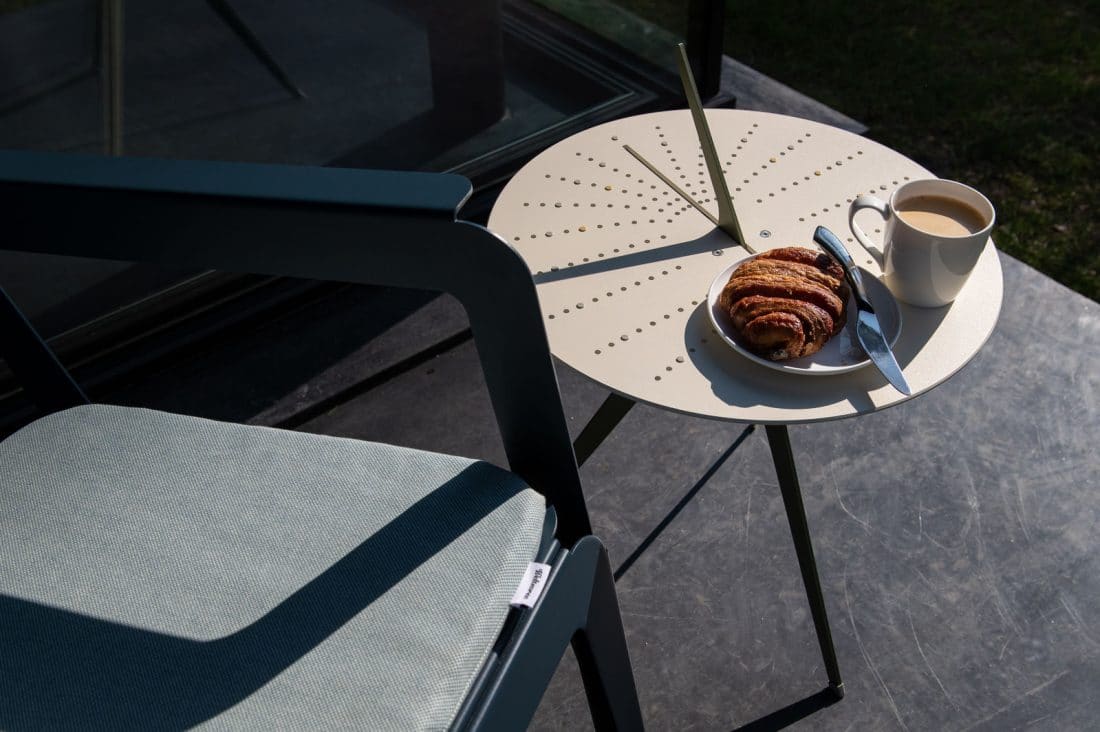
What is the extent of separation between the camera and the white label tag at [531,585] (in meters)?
0.78

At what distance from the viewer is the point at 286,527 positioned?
2.72 ft

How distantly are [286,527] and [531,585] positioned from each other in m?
0.21

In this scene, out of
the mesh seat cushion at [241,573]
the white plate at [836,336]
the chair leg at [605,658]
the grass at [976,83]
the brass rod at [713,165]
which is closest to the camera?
the mesh seat cushion at [241,573]

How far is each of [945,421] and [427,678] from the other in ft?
4.06

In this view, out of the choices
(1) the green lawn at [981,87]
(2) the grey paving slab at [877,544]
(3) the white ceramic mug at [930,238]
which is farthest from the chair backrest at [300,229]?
(1) the green lawn at [981,87]

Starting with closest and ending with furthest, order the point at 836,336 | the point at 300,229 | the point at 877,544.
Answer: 1. the point at 300,229
2. the point at 836,336
3. the point at 877,544

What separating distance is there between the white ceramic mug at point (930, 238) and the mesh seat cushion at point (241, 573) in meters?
0.49

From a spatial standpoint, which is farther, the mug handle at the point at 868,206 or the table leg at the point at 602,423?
the table leg at the point at 602,423

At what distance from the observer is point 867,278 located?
1.12 m

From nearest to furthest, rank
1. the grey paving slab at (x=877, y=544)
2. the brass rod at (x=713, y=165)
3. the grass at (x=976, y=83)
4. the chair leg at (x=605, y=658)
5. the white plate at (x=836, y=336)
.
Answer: the chair leg at (x=605, y=658), the white plate at (x=836, y=336), the brass rod at (x=713, y=165), the grey paving slab at (x=877, y=544), the grass at (x=976, y=83)

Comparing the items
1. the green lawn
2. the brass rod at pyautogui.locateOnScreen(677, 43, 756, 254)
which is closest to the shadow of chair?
the brass rod at pyautogui.locateOnScreen(677, 43, 756, 254)

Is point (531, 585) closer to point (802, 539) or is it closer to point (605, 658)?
point (605, 658)

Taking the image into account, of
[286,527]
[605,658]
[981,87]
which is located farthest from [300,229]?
[981,87]

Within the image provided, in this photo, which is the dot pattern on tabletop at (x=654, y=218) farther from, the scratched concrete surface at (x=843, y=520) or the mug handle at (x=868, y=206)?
the scratched concrete surface at (x=843, y=520)
